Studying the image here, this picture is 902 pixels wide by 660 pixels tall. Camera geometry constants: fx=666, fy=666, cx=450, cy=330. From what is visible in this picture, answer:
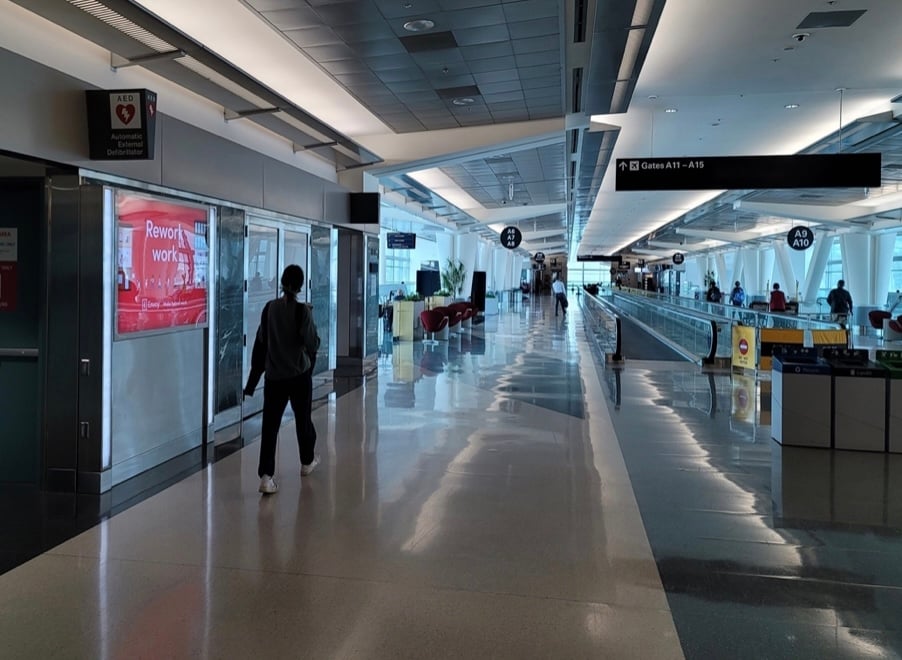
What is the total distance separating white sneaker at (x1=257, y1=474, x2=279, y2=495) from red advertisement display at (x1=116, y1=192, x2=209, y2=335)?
1.84 meters

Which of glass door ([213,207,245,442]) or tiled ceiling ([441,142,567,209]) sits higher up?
tiled ceiling ([441,142,567,209])

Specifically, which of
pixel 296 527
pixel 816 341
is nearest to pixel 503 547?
pixel 296 527

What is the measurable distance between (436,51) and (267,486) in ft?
17.5

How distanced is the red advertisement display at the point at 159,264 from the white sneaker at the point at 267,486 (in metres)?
1.84

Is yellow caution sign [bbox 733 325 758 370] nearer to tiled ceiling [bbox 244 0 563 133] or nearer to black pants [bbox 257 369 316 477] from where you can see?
tiled ceiling [bbox 244 0 563 133]

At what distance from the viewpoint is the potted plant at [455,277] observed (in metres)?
29.1

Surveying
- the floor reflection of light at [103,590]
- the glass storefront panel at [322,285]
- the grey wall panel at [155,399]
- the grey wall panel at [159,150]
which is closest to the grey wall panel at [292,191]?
the grey wall panel at [159,150]

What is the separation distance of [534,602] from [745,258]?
48159 mm

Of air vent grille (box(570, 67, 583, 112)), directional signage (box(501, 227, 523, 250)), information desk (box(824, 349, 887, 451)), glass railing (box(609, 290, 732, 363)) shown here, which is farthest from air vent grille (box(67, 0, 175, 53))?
directional signage (box(501, 227, 523, 250))

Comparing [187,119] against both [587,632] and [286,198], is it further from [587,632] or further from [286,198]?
[587,632]

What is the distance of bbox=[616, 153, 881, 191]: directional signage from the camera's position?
1123 centimetres

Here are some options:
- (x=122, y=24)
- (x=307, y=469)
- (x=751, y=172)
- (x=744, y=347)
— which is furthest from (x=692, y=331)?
(x=122, y=24)

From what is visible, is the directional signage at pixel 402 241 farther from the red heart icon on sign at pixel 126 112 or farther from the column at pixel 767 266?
the column at pixel 767 266

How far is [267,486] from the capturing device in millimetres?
5453
